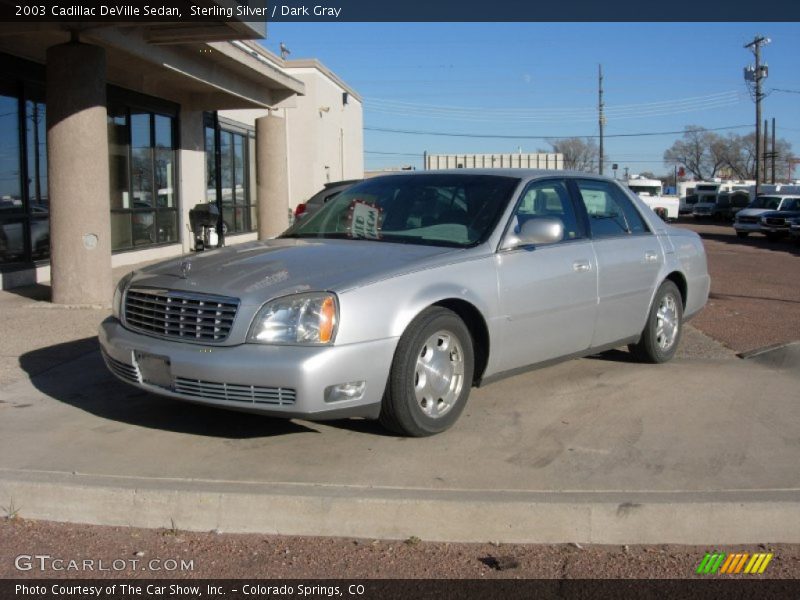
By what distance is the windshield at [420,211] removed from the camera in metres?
5.61

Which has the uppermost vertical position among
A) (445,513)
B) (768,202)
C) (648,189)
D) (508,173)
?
(648,189)

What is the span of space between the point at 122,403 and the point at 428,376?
2.29 meters

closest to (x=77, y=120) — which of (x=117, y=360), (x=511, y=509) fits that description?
(x=117, y=360)

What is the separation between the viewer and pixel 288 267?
16.1 ft

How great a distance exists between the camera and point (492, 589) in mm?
3500

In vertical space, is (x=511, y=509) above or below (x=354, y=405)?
below

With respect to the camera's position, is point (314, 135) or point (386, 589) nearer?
point (386, 589)

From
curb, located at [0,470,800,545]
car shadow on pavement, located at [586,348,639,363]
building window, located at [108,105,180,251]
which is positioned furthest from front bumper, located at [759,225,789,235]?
curb, located at [0,470,800,545]

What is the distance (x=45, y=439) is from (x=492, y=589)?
293 centimetres

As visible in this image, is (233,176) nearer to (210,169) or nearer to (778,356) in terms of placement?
(210,169)

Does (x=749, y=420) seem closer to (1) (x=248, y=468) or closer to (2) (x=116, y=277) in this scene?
(1) (x=248, y=468)

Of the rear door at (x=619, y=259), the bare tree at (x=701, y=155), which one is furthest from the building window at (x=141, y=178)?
the bare tree at (x=701, y=155)

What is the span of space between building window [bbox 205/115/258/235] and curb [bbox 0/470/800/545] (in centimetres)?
1498

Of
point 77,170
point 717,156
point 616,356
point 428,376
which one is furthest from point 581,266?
point 717,156
